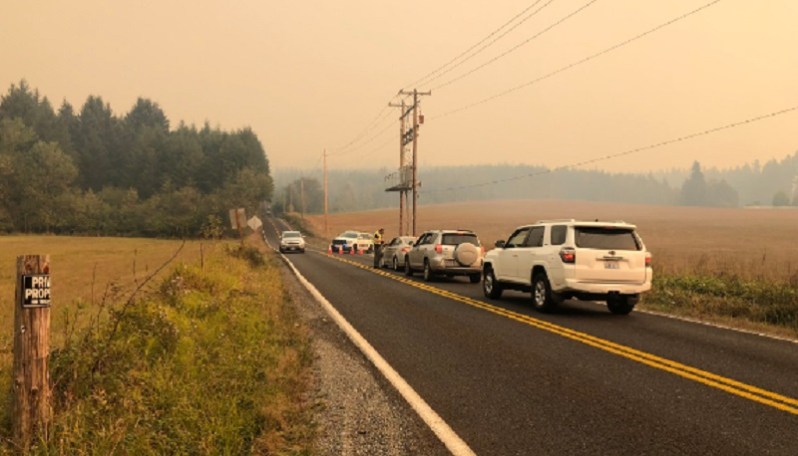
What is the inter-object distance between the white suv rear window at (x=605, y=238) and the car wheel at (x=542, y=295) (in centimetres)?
112

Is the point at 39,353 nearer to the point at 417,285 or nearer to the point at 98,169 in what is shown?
the point at 417,285

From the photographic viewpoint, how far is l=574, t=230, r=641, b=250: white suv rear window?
1209 cm

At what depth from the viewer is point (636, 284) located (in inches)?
473

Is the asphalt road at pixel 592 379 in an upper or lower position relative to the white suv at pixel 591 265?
lower

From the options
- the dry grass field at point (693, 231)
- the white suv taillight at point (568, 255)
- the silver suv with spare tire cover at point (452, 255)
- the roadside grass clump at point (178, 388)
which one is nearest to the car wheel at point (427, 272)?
the silver suv with spare tire cover at point (452, 255)

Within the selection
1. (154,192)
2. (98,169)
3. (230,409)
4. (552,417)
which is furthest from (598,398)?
(98,169)

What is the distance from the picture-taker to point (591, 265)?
468 inches

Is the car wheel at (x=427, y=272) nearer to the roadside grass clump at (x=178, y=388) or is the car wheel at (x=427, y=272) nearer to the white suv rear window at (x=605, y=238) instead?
the white suv rear window at (x=605, y=238)

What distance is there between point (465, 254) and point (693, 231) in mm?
79584

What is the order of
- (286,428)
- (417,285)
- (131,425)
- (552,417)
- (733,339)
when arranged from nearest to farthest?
(131,425) < (286,428) < (552,417) < (733,339) < (417,285)

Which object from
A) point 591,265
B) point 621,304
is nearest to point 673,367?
point 591,265

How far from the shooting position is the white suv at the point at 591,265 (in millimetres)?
11867

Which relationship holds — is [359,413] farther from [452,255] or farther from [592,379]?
[452,255]

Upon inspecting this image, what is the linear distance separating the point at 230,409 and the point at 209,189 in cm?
13374
